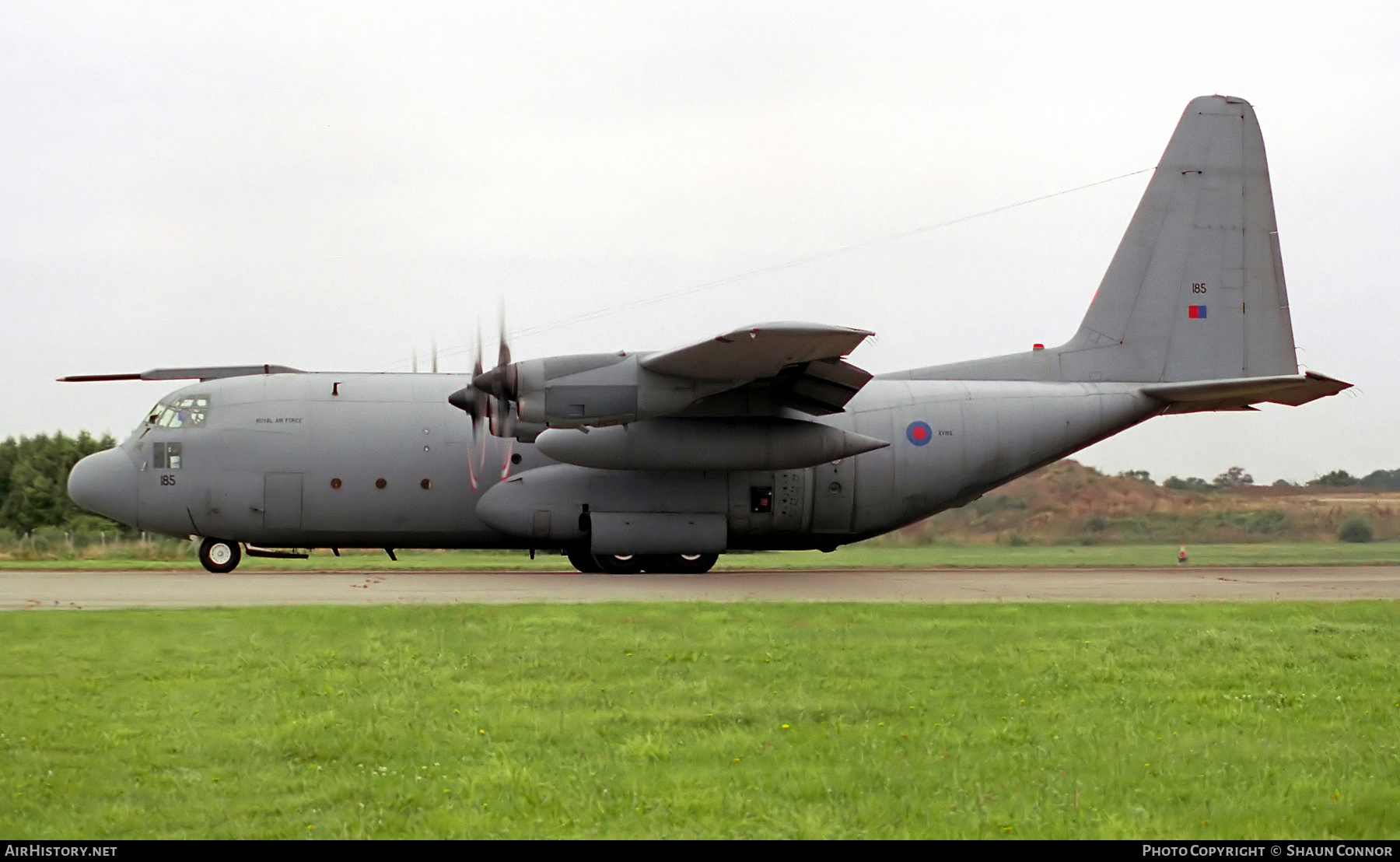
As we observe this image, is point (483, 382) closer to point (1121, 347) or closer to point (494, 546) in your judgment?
point (494, 546)

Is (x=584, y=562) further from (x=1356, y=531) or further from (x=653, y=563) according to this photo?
(x=1356, y=531)

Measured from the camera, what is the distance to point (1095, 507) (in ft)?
85.8

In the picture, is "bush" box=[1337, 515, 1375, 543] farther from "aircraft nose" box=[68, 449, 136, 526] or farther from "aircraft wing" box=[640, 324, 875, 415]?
"aircraft nose" box=[68, 449, 136, 526]

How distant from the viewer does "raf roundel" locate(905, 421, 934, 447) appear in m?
21.3

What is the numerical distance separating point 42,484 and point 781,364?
24193mm

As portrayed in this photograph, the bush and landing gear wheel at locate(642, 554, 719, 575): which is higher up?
the bush

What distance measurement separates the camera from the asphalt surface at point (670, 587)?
15.1m

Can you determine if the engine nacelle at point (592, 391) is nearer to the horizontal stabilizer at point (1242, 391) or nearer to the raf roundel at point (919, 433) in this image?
the raf roundel at point (919, 433)

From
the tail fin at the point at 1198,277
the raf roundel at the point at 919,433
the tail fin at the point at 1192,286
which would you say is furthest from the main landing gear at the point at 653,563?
the tail fin at the point at 1198,277

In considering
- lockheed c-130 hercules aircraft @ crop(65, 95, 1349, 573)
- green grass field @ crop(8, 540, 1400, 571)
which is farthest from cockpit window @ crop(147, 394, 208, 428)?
green grass field @ crop(8, 540, 1400, 571)

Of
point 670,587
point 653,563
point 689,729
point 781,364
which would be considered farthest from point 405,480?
point 689,729

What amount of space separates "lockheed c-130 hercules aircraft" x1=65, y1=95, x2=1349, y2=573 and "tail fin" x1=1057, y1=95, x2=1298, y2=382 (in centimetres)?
3

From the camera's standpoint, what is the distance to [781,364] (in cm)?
1811

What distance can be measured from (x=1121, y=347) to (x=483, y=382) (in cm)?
1162
